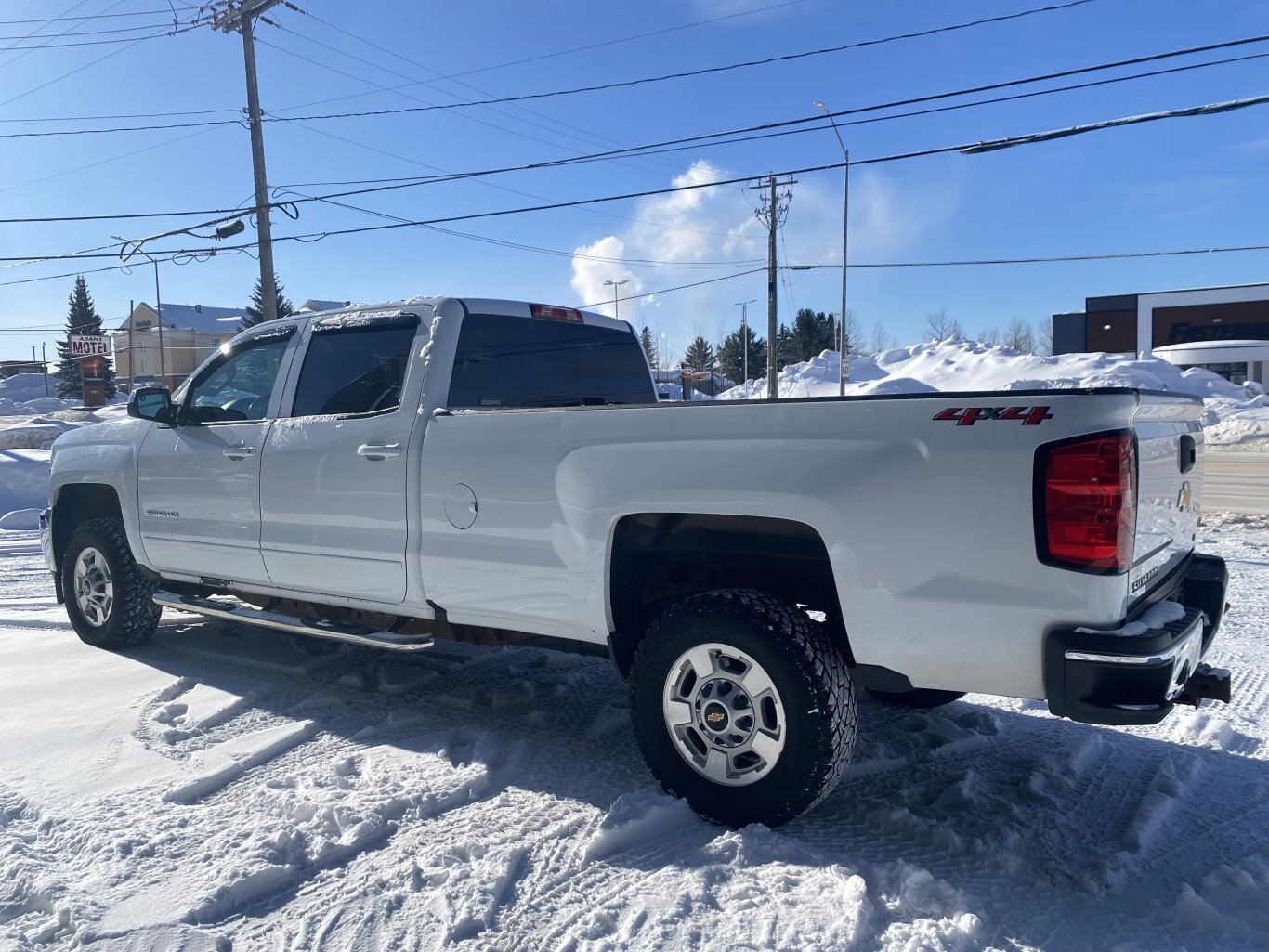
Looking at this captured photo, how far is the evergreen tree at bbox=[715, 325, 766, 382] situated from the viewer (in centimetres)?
7619

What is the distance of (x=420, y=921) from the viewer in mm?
2727

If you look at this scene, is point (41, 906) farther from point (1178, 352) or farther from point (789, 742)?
point (1178, 352)

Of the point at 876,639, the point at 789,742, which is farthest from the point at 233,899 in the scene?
the point at 876,639

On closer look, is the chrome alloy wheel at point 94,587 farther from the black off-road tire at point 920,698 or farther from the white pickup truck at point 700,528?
the black off-road tire at point 920,698

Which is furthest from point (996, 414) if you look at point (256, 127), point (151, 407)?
point (256, 127)

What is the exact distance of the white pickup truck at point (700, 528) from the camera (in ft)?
8.77

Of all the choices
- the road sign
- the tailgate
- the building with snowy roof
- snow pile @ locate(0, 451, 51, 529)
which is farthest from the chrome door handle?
the building with snowy roof

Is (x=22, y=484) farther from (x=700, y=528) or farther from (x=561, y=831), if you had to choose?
(x=700, y=528)

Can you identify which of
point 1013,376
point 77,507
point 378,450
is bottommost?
point 77,507

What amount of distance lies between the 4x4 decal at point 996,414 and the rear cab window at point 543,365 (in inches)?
93.6

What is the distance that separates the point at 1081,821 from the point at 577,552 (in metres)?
2.13

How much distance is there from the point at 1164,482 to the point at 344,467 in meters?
3.44

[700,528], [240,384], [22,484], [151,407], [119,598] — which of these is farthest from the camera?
[22,484]

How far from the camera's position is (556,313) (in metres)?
5.08
